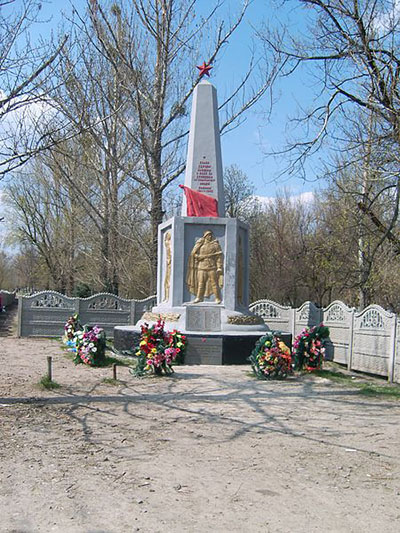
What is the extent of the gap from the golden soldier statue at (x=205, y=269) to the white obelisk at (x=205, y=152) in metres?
1.45

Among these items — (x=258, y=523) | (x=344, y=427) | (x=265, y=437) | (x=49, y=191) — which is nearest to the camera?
(x=258, y=523)

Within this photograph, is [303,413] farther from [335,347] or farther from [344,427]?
[335,347]

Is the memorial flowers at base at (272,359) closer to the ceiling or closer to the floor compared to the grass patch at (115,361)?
closer to the ceiling

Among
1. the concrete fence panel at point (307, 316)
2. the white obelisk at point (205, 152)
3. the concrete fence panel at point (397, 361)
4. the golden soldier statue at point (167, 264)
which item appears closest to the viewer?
the concrete fence panel at point (397, 361)

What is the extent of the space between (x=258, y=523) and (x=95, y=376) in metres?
7.23

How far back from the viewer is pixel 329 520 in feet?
13.9

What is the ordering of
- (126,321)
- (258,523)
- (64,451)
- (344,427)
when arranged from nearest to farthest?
1. (258,523)
2. (64,451)
3. (344,427)
4. (126,321)

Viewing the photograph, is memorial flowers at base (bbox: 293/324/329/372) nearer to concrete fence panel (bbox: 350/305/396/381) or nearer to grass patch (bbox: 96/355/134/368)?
concrete fence panel (bbox: 350/305/396/381)

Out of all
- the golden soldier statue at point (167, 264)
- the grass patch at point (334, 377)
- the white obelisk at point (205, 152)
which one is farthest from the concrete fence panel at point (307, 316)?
the grass patch at point (334, 377)

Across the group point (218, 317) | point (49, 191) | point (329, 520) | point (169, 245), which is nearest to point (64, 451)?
point (329, 520)

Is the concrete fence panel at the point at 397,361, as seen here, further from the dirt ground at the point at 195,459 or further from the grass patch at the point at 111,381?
the grass patch at the point at 111,381

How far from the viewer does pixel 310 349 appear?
39.6ft

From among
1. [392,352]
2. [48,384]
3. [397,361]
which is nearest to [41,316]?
[48,384]

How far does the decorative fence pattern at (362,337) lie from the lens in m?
12.2
